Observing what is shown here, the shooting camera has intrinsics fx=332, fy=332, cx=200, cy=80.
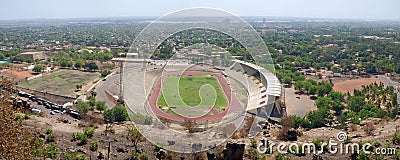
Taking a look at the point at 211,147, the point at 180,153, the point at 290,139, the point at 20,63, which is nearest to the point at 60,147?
the point at 180,153

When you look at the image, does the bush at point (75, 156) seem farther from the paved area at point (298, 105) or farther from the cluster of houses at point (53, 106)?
the paved area at point (298, 105)

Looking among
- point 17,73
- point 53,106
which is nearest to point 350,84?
point 53,106

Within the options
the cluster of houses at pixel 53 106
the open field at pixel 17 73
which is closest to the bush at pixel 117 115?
the cluster of houses at pixel 53 106

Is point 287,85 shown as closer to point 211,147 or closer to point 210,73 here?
point 210,73

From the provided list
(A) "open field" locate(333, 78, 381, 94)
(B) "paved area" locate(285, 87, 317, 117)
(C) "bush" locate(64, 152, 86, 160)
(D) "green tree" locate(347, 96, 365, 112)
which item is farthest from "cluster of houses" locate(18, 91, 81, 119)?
(A) "open field" locate(333, 78, 381, 94)

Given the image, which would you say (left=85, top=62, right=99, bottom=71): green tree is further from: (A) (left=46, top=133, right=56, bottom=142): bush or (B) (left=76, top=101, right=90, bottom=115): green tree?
(A) (left=46, top=133, right=56, bottom=142): bush

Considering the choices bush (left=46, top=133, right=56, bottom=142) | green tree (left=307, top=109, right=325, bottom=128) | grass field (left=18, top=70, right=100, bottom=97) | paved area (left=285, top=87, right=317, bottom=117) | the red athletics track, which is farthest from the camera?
grass field (left=18, top=70, right=100, bottom=97)

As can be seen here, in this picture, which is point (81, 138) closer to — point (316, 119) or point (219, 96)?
point (219, 96)
